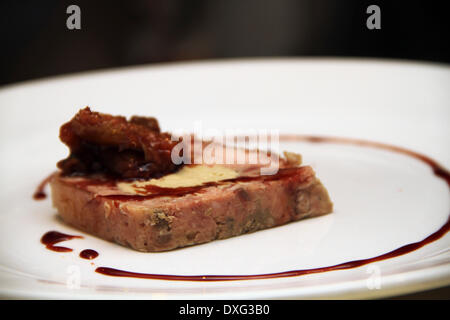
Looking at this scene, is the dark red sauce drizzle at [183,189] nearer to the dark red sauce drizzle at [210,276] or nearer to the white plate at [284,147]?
the dark red sauce drizzle at [210,276]

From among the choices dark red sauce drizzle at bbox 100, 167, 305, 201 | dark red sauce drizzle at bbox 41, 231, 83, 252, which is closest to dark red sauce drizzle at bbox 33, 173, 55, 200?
dark red sauce drizzle at bbox 41, 231, 83, 252

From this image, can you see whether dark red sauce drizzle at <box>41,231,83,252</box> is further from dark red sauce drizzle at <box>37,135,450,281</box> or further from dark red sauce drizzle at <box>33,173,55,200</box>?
dark red sauce drizzle at <box>33,173,55,200</box>

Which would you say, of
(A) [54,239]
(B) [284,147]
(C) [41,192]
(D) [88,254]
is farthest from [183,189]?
(B) [284,147]

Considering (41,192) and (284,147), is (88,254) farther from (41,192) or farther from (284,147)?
(284,147)

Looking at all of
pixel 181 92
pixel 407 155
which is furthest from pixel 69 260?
pixel 181 92

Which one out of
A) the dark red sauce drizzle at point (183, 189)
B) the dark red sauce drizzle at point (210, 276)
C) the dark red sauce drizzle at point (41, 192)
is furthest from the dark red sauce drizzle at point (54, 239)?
Answer: the dark red sauce drizzle at point (41, 192)

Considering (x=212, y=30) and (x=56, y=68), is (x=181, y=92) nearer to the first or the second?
(x=56, y=68)

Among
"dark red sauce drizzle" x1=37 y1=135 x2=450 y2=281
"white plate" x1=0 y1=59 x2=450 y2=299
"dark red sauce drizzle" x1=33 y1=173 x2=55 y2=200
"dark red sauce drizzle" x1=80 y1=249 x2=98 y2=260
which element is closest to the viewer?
"white plate" x1=0 y1=59 x2=450 y2=299

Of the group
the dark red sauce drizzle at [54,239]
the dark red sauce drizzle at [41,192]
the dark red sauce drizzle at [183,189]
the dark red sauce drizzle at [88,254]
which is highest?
the dark red sauce drizzle at [183,189]
